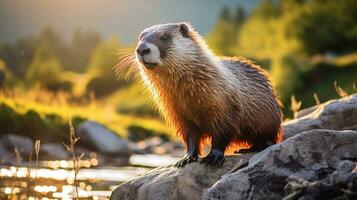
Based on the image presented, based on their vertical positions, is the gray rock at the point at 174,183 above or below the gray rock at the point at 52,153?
below

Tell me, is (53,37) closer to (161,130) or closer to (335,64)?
(335,64)

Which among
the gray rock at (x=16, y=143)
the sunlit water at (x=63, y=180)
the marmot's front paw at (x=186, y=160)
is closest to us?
the marmot's front paw at (x=186, y=160)

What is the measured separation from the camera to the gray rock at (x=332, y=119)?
945 centimetres

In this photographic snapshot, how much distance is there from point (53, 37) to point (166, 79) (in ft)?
314

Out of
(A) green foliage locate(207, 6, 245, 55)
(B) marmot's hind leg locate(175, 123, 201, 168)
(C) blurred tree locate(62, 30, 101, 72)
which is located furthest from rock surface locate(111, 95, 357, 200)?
(C) blurred tree locate(62, 30, 101, 72)

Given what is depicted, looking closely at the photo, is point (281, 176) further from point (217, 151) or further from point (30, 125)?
point (30, 125)

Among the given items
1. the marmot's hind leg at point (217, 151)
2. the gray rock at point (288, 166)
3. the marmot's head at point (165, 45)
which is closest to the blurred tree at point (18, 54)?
the marmot's head at point (165, 45)

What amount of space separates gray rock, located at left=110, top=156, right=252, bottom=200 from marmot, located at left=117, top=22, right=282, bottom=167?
178 mm

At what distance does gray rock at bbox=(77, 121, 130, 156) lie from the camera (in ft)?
58.6

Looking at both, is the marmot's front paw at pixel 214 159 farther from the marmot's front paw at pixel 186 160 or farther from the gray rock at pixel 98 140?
the gray rock at pixel 98 140

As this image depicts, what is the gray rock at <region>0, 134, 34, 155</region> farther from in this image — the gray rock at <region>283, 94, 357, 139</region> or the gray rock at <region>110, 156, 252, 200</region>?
the gray rock at <region>110, 156, 252, 200</region>

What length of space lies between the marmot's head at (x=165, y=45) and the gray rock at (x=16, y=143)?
329 inches

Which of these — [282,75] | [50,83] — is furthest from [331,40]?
[50,83]

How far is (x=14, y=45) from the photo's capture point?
98750 mm
